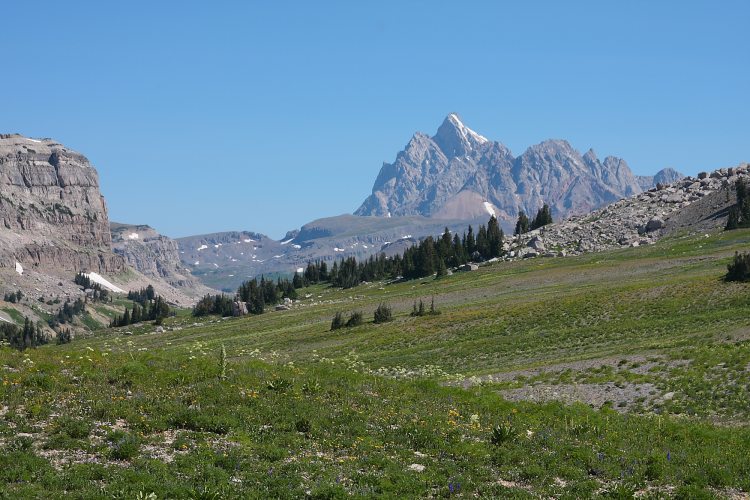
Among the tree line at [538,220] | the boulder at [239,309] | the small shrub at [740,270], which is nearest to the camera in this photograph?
the small shrub at [740,270]

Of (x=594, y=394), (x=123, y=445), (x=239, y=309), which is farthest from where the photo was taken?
(x=239, y=309)

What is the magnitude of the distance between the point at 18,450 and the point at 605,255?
397 ft

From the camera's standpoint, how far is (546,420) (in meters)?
24.7

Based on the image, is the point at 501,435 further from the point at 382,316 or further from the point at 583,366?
the point at 382,316

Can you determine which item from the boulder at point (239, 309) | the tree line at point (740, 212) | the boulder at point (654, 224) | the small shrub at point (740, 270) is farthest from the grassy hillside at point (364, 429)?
the boulder at point (239, 309)

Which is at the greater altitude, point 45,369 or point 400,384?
point 45,369

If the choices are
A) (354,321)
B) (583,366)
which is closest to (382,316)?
(354,321)

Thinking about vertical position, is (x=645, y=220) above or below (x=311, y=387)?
above

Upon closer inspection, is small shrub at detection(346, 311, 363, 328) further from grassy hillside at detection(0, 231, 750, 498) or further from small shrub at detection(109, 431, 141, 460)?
small shrub at detection(109, 431, 141, 460)

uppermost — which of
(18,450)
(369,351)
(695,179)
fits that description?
(695,179)

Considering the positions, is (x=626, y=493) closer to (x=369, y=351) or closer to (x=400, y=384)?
(x=400, y=384)

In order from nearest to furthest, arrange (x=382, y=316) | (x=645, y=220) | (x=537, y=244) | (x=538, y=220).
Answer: (x=382, y=316)
(x=645, y=220)
(x=537, y=244)
(x=538, y=220)

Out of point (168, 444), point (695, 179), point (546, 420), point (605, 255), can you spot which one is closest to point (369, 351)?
point (546, 420)

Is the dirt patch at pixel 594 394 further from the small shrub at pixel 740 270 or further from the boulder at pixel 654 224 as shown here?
the boulder at pixel 654 224
